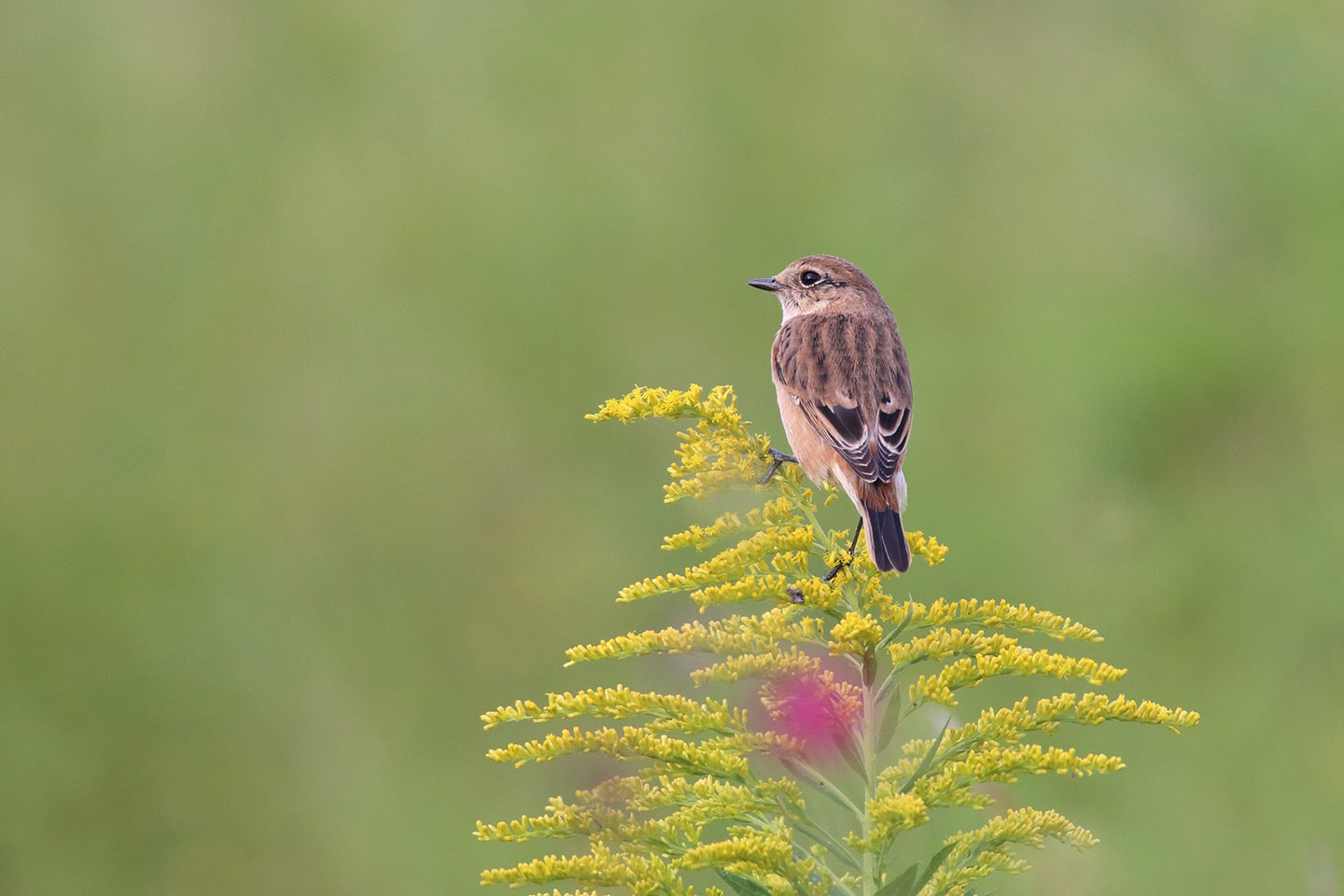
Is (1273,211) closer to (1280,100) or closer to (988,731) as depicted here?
(1280,100)

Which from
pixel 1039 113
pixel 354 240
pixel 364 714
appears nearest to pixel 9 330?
pixel 354 240

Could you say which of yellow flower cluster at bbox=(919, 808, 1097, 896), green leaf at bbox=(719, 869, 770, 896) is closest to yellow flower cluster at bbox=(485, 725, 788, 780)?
green leaf at bbox=(719, 869, 770, 896)

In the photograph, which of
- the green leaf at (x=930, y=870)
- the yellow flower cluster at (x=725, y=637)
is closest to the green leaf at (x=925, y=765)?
the green leaf at (x=930, y=870)

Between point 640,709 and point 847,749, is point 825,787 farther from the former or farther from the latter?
point 640,709

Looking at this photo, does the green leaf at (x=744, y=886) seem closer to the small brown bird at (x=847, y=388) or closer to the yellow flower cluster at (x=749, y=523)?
the yellow flower cluster at (x=749, y=523)

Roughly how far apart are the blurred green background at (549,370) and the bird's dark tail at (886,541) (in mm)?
1486

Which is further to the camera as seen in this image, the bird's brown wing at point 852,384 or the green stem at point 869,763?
the bird's brown wing at point 852,384

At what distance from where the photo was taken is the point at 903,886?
303 centimetres

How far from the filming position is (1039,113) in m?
10.8

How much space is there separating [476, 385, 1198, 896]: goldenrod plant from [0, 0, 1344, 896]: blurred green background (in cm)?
208

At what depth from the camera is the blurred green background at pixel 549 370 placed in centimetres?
719

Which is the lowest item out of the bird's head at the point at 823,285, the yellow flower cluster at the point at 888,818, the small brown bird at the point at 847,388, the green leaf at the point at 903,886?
the green leaf at the point at 903,886

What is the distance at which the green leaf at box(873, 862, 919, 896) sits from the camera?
118 inches

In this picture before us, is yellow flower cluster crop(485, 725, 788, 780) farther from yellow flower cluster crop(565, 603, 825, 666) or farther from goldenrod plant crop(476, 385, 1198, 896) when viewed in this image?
yellow flower cluster crop(565, 603, 825, 666)
